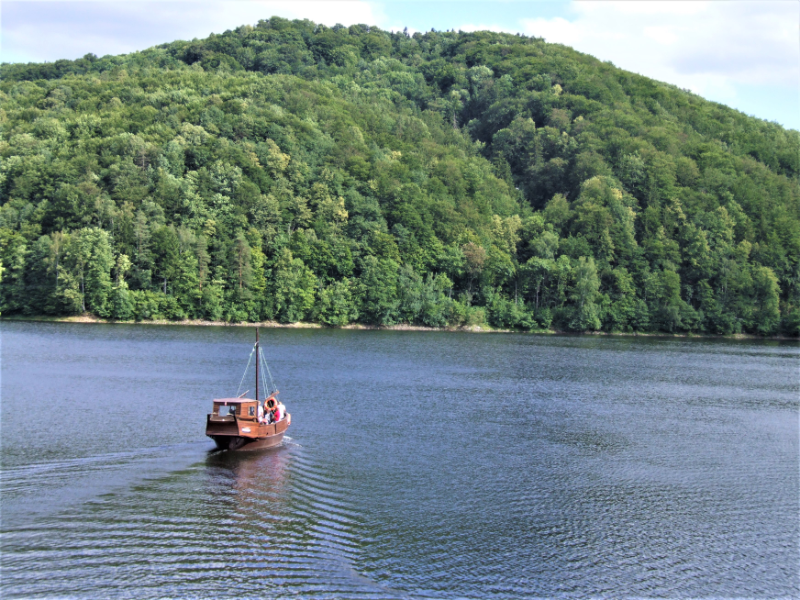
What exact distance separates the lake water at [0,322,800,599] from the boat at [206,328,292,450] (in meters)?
0.79

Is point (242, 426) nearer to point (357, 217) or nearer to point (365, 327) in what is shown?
point (365, 327)

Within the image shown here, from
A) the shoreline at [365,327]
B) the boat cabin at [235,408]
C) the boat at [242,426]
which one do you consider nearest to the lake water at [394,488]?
the boat at [242,426]

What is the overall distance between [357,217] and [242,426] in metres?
93.8

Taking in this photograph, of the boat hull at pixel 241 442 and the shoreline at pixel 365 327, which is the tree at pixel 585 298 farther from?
→ the boat hull at pixel 241 442

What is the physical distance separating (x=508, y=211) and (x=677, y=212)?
111ft

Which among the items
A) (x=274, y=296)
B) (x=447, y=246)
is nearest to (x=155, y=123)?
(x=274, y=296)

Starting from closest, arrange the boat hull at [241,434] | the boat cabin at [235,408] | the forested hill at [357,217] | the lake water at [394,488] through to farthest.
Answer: the lake water at [394,488], the boat hull at [241,434], the boat cabin at [235,408], the forested hill at [357,217]

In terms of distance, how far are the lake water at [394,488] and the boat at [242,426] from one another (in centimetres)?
79

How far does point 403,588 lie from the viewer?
65.9ft

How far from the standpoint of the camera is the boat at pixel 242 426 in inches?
1281

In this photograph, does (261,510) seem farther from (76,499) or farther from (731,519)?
(731,519)

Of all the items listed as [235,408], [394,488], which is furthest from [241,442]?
[394,488]

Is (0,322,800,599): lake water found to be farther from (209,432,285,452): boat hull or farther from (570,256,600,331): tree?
(570,256,600,331): tree

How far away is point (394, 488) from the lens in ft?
95.0
